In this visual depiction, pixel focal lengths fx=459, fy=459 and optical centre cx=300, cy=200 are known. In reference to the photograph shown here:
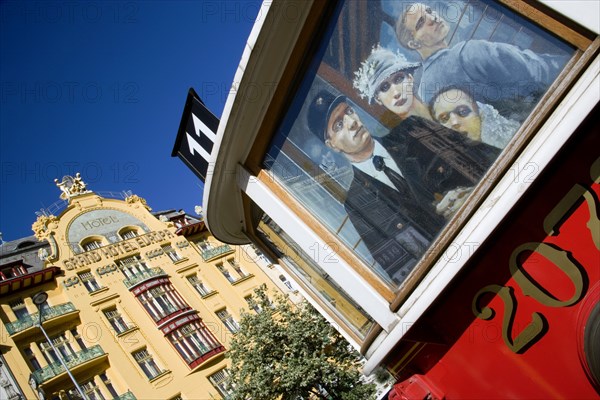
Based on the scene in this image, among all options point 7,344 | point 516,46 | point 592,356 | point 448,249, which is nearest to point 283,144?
point 448,249

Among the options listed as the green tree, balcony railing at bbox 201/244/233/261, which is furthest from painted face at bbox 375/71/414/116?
balcony railing at bbox 201/244/233/261

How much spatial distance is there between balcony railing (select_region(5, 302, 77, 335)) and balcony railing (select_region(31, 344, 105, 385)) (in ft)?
7.62

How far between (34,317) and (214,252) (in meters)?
11.2

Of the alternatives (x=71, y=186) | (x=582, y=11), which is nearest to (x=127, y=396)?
(x=71, y=186)

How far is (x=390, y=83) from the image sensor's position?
521 centimetres

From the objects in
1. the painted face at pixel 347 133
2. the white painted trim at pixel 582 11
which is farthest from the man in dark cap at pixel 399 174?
the white painted trim at pixel 582 11

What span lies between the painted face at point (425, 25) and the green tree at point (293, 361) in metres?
15.0

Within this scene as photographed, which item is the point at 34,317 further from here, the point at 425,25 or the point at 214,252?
the point at 425,25

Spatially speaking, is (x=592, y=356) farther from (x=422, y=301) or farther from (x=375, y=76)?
(x=375, y=76)

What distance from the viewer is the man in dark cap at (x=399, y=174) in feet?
16.1

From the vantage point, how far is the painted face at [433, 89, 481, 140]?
478 cm

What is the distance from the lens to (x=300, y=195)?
20.3 feet

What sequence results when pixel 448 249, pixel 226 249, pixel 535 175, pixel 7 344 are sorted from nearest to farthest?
pixel 535 175, pixel 448 249, pixel 7 344, pixel 226 249

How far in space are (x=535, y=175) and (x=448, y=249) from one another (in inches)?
45.0
